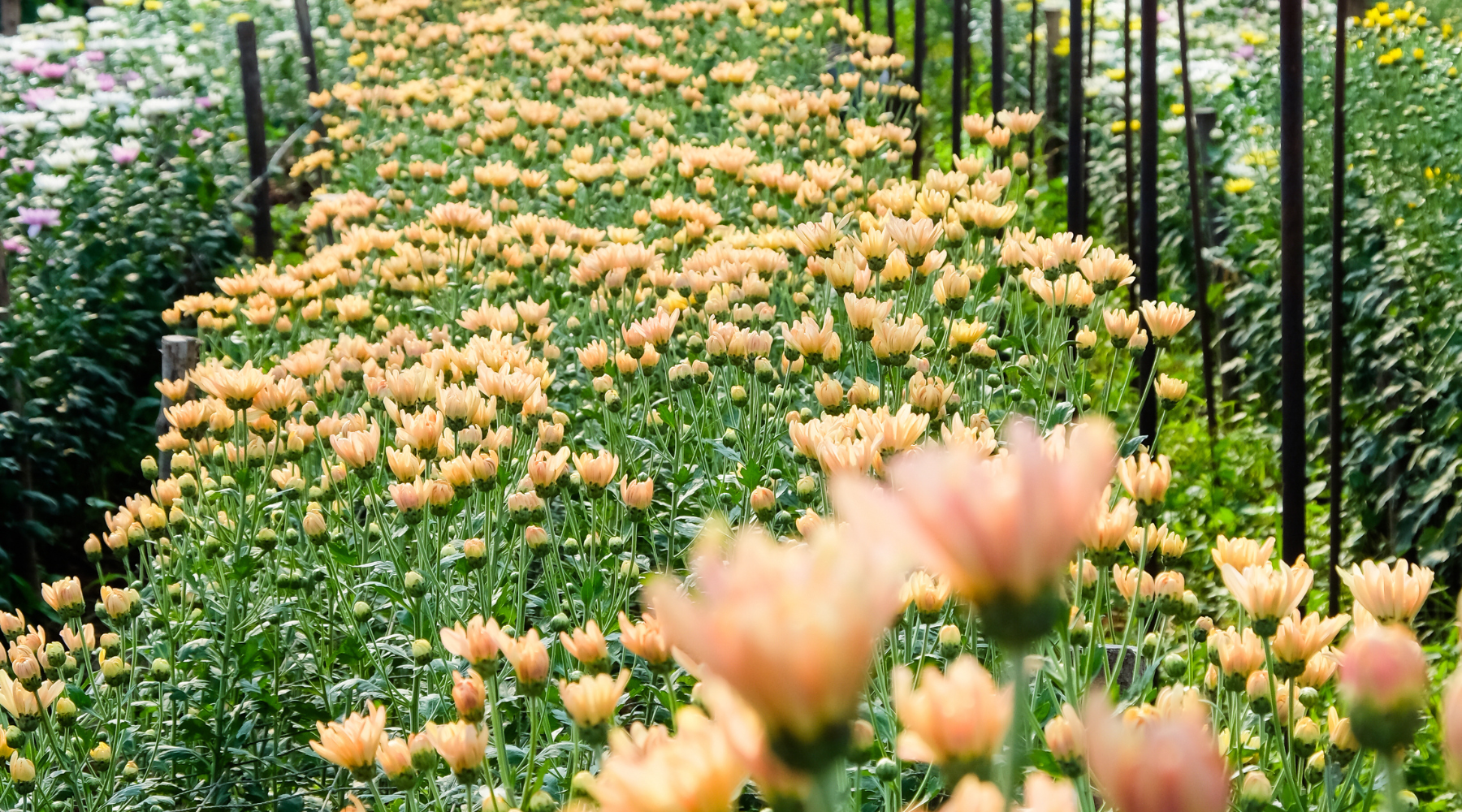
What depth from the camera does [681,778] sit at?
1.78ft

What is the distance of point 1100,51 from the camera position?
674cm

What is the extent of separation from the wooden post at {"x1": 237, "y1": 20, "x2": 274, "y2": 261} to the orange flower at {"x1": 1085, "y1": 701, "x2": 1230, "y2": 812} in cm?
570

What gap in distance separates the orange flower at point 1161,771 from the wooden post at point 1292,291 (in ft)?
5.77

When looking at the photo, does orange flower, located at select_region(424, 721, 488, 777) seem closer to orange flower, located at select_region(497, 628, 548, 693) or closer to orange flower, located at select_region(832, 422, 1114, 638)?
orange flower, located at select_region(497, 628, 548, 693)

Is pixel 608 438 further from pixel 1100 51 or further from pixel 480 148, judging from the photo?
pixel 1100 51

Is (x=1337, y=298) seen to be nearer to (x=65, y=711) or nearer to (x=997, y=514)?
(x=997, y=514)

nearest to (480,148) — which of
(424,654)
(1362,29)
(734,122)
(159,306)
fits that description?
(734,122)

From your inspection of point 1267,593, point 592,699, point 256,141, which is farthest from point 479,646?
point 256,141

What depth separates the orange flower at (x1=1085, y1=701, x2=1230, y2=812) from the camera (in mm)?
481

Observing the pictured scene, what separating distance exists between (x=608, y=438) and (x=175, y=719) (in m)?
0.89

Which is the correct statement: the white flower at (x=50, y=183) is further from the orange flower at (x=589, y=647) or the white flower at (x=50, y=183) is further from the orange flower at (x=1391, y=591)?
the orange flower at (x=1391, y=591)

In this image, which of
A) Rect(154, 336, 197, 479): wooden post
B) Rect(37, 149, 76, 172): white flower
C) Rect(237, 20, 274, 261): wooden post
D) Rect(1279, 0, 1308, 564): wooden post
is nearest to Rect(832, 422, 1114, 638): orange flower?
Rect(1279, 0, 1308, 564): wooden post

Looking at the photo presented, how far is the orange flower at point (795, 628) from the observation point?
49 centimetres

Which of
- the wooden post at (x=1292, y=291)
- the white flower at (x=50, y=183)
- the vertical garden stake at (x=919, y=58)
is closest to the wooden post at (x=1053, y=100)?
the vertical garden stake at (x=919, y=58)
